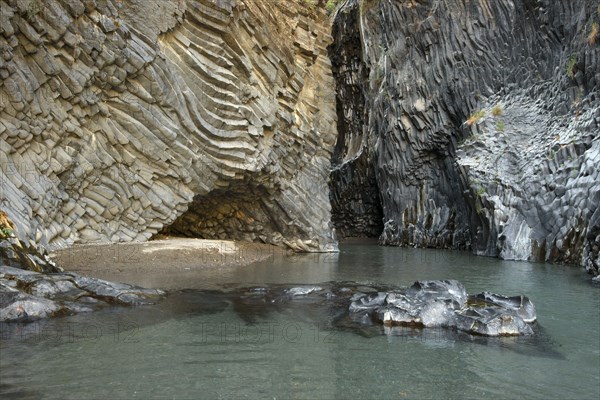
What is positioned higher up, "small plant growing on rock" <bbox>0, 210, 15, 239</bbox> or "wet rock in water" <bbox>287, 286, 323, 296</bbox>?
"small plant growing on rock" <bbox>0, 210, 15, 239</bbox>

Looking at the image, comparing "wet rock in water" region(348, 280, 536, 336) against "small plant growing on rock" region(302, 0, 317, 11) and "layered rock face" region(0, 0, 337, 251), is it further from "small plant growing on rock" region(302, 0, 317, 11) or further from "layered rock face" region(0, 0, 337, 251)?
"small plant growing on rock" region(302, 0, 317, 11)

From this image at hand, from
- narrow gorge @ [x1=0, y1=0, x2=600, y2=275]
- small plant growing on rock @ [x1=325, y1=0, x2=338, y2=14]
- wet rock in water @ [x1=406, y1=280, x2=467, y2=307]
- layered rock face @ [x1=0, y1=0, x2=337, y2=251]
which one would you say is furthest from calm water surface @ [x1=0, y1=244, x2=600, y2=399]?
small plant growing on rock @ [x1=325, y1=0, x2=338, y2=14]

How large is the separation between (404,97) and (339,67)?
8965 millimetres

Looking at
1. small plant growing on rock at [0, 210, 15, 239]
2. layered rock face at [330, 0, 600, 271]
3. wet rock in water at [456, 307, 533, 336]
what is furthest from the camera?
layered rock face at [330, 0, 600, 271]

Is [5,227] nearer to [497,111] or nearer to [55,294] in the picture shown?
[55,294]

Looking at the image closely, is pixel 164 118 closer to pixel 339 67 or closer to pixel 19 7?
pixel 19 7

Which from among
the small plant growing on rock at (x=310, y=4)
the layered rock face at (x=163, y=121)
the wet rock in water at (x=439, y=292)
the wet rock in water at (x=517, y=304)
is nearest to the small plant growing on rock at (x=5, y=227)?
the layered rock face at (x=163, y=121)

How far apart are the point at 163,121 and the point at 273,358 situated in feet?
37.3

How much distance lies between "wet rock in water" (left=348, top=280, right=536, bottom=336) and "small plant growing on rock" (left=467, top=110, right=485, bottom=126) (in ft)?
51.1

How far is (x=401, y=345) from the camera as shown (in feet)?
22.0

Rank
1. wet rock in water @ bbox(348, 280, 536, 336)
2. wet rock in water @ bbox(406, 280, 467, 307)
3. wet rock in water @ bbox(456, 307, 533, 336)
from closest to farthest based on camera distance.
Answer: wet rock in water @ bbox(456, 307, 533, 336)
wet rock in water @ bbox(348, 280, 536, 336)
wet rock in water @ bbox(406, 280, 467, 307)

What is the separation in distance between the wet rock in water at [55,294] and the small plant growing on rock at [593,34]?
16030 mm

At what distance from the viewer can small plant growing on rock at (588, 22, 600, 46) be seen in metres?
17.4

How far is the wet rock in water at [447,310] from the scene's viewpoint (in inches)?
289
